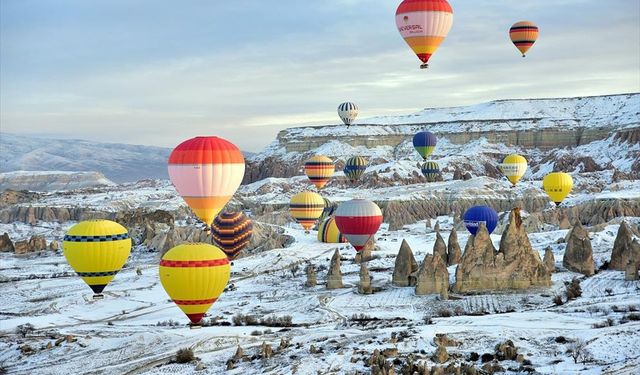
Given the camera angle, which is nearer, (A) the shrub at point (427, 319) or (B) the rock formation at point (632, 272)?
(A) the shrub at point (427, 319)

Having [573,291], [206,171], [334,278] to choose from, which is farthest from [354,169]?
Answer: [573,291]

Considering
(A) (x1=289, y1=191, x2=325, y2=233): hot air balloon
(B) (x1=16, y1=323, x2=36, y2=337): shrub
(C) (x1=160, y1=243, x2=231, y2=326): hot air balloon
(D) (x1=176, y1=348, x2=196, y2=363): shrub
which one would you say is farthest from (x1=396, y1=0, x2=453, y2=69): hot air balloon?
(A) (x1=289, y1=191, x2=325, y2=233): hot air balloon

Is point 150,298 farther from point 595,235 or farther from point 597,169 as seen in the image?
point 597,169

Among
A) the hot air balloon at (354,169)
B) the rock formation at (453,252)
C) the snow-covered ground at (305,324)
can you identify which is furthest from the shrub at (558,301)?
the hot air balloon at (354,169)

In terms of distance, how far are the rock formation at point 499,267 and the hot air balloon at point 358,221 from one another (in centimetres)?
1589

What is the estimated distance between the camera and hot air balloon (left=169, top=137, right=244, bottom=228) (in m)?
52.2

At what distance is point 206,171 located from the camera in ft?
171

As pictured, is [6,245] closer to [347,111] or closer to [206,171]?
[206,171]

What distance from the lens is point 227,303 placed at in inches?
2016

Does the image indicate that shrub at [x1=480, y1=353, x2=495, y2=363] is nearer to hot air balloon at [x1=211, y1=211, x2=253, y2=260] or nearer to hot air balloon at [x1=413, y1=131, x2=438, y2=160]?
hot air balloon at [x1=211, y1=211, x2=253, y2=260]

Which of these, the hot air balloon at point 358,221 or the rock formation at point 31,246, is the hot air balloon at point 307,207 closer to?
the hot air balloon at point 358,221

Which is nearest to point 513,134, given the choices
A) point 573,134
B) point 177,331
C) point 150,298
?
point 573,134

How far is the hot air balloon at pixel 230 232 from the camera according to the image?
70.6 metres

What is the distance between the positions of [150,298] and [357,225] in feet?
52.5
